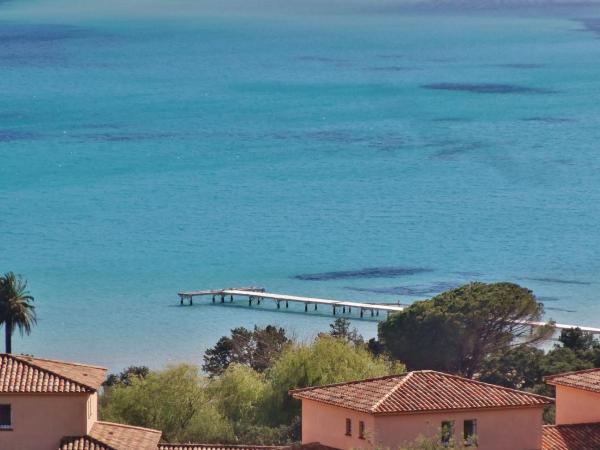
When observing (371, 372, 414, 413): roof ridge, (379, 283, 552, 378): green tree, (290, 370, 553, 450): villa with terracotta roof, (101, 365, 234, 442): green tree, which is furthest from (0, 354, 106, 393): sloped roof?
(379, 283, 552, 378): green tree

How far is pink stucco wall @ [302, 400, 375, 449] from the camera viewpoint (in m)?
45.4

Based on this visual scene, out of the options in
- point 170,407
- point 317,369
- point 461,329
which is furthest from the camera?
point 461,329

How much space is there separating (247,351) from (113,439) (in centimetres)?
4023

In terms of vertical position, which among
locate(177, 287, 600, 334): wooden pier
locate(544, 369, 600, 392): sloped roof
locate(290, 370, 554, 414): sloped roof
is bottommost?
locate(290, 370, 554, 414): sloped roof

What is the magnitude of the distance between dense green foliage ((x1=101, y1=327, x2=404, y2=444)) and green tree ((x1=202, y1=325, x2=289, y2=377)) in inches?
370

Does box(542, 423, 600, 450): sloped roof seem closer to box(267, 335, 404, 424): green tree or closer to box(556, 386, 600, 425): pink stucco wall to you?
box(556, 386, 600, 425): pink stucco wall

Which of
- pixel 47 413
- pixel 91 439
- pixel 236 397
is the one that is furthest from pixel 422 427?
pixel 236 397

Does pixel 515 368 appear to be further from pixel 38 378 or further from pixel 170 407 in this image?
pixel 38 378

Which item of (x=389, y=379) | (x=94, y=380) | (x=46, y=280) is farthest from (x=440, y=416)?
(x=46, y=280)

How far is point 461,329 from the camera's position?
78250mm

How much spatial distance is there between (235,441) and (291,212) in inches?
Answer: 4411

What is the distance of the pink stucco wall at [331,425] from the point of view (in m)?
45.4

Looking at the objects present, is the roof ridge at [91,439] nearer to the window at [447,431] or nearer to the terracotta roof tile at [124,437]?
the terracotta roof tile at [124,437]

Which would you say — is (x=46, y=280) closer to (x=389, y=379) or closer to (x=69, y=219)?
(x=69, y=219)
